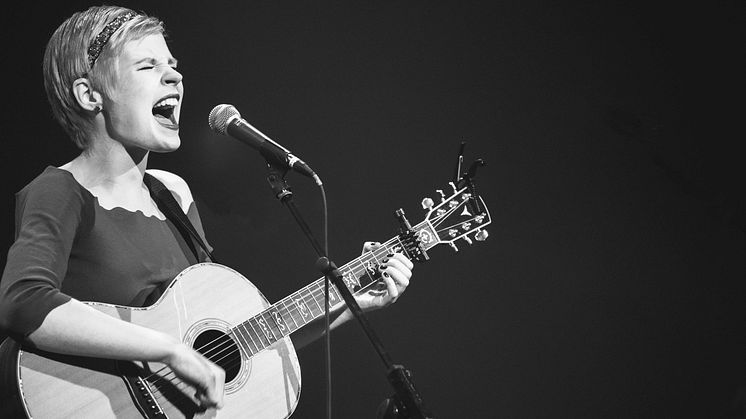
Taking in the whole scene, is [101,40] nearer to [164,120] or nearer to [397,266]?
[164,120]

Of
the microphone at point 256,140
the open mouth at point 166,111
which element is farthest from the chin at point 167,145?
the microphone at point 256,140

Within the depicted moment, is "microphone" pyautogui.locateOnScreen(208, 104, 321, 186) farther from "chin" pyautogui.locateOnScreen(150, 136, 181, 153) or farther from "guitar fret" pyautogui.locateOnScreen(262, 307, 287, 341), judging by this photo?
"guitar fret" pyautogui.locateOnScreen(262, 307, 287, 341)

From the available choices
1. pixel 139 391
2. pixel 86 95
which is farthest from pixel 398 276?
pixel 86 95

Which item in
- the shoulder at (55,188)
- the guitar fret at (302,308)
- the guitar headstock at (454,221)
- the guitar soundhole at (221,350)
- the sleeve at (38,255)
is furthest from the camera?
the guitar headstock at (454,221)

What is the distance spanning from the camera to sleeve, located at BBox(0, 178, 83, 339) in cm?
168

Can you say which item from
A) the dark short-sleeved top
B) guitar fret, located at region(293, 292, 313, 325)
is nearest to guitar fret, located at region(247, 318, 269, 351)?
guitar fret, located at region(293, 292, 313, 325)

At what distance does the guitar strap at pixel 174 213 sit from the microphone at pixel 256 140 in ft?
1.37

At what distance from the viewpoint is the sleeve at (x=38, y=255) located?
5.50 ft

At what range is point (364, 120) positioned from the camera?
326 cm

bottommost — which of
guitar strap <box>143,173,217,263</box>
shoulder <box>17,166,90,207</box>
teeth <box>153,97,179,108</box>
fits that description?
guitar strap <box>143,173,217,263</box>

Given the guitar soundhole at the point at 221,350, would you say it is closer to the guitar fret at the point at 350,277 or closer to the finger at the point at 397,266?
the guitar fret at the point at 350,277

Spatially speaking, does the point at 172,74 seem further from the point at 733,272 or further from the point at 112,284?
the point at 733,272

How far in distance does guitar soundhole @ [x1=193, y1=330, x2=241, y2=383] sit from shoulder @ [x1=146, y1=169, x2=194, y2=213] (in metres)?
0.62

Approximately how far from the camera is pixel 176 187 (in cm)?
252
